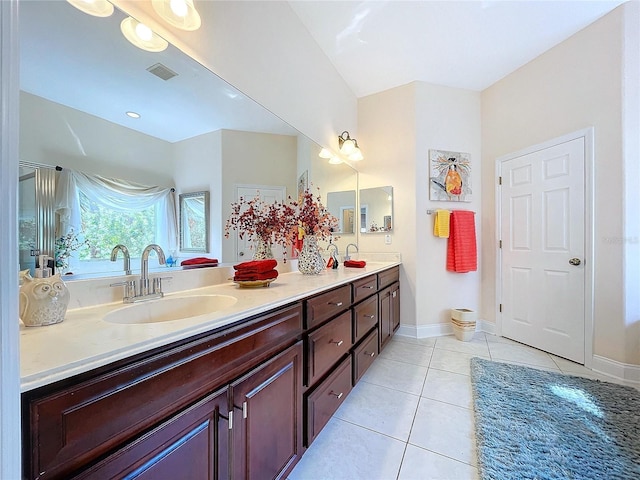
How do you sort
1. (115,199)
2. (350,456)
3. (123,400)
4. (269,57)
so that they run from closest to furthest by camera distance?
(123,400), (115,199), (350,456), (269,57)

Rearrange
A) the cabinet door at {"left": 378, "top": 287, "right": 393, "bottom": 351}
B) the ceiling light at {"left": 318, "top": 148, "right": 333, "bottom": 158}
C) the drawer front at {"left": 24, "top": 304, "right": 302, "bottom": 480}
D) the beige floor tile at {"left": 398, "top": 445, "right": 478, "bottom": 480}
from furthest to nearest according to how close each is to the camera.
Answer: the ceiling light at {"left": 318, "top": 148, "right": 333, "bottom": 158} < the cabinet door at {"left": 378, "top": 287, "right": 393, "bottom": 351} < the beige floor tile at {"left": 398, "top": 445, "right": 478, "bottom": 480} < the drawer front at {"left": 24, "top": 304, "right": 302, "bottom": 480}

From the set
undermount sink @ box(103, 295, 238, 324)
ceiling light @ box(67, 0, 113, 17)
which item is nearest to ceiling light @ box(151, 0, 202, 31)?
ceiling light @ box(67, 0, 113, 17)

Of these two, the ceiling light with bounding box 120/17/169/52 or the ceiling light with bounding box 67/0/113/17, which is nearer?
the ceiling light with bounding box 67/0/113/17

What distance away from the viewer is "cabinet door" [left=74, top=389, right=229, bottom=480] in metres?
0.57

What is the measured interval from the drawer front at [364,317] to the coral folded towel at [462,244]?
1.32m

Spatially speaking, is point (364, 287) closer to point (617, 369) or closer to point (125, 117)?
point (125, 117)

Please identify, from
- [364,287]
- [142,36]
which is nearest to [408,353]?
[364,287]

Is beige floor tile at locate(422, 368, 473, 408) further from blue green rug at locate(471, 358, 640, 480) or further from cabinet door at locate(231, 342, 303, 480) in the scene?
cabinet door at locate(231, 342, 303, 480)

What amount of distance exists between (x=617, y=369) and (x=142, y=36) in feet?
12.0

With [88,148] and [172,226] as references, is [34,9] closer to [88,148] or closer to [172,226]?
[88,148]

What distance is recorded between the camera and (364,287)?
1901 millimetres

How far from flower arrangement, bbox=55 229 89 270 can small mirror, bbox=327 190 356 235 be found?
203 cm

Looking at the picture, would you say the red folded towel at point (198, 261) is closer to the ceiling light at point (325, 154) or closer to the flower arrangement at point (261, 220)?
the flower arrangement at point (261, 220)

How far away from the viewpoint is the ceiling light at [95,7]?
92cm
